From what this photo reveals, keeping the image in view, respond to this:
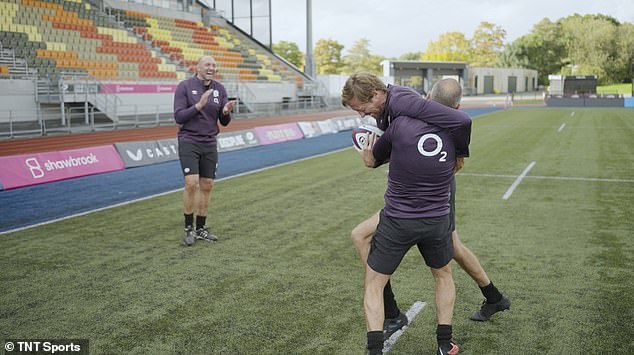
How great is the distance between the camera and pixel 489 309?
175 inches

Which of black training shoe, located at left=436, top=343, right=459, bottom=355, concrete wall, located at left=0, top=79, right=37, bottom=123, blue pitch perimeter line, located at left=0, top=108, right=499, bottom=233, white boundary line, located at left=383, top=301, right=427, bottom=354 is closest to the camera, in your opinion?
black training shoe, located at left=436, top=343, right=459, bottom=355

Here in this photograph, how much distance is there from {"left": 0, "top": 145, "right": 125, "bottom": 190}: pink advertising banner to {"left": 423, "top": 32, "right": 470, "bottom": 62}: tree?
99.9m

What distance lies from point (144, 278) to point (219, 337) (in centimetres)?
170

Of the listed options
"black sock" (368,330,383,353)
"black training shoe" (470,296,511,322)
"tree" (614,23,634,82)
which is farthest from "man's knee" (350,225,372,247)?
"tree" (614,23,634,82)

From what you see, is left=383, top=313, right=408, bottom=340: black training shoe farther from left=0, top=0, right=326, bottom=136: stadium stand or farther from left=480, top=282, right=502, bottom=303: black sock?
left=0, top=0, right=326, bottom=136: stadium stand

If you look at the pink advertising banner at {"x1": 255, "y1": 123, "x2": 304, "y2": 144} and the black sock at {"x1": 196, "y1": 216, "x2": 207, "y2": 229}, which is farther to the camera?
the pink advertising banner at {"x1": 255, "y1": 123, "x2": 304, "y2": 144}

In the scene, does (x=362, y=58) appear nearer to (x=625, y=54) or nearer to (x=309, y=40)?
(x=625, y=54)

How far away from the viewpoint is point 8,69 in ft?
66.7

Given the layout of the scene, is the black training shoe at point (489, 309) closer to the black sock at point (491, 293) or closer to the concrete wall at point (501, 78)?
the black sock at point (491, 293)

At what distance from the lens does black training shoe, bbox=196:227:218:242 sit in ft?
22.9

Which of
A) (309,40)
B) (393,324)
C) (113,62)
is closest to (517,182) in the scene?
(393,324)

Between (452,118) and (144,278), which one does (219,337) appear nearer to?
(144,278)

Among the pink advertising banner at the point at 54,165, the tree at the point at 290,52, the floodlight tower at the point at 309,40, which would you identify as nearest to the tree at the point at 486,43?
the tree at the point at 290,52

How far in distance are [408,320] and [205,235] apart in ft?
10.8
